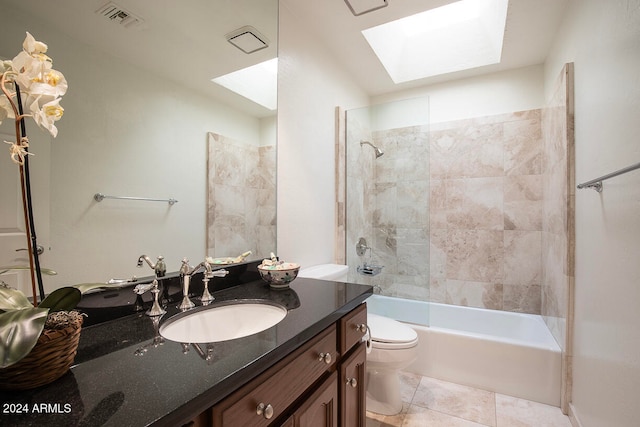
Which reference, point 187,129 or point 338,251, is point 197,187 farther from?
point 338,251

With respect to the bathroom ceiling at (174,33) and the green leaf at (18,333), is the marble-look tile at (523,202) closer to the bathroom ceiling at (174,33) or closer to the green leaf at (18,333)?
the bathroom ceiling at (174,33)

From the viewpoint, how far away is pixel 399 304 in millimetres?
2645

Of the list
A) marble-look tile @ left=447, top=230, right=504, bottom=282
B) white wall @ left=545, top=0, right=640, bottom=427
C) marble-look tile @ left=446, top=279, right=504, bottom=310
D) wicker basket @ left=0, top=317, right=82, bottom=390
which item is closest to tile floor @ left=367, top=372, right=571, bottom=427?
white wall @ left=545, top=0, right=640, bottom=427

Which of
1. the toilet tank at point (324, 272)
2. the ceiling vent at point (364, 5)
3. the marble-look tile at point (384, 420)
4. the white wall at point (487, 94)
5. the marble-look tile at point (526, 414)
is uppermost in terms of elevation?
the ceiling vent at point (364, 5)

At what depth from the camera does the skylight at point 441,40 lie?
239 centimetres

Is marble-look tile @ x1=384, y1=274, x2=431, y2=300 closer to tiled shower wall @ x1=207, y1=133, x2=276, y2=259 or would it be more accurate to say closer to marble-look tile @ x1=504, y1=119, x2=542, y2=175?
marble-look tile @ x1=504, y1=119, x2=542, y2=175

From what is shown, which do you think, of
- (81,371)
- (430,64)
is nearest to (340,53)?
(430,64)

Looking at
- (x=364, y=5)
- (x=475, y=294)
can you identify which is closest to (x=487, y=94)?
(x=364, y=5)

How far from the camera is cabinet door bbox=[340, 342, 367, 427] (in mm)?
1139

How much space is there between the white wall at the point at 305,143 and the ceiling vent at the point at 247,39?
226 mm

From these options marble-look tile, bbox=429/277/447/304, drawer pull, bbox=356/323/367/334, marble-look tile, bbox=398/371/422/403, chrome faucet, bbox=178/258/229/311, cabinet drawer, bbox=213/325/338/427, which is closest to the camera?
cabinet drawer, bbox=213/325/338/427

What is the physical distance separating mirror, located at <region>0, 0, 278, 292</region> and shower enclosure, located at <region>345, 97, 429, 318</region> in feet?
4.51

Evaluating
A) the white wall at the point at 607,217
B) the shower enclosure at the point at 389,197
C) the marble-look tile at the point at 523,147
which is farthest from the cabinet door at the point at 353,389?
the marble-look tile at the point at 523,147

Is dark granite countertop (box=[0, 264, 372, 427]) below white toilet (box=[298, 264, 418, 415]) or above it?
above
